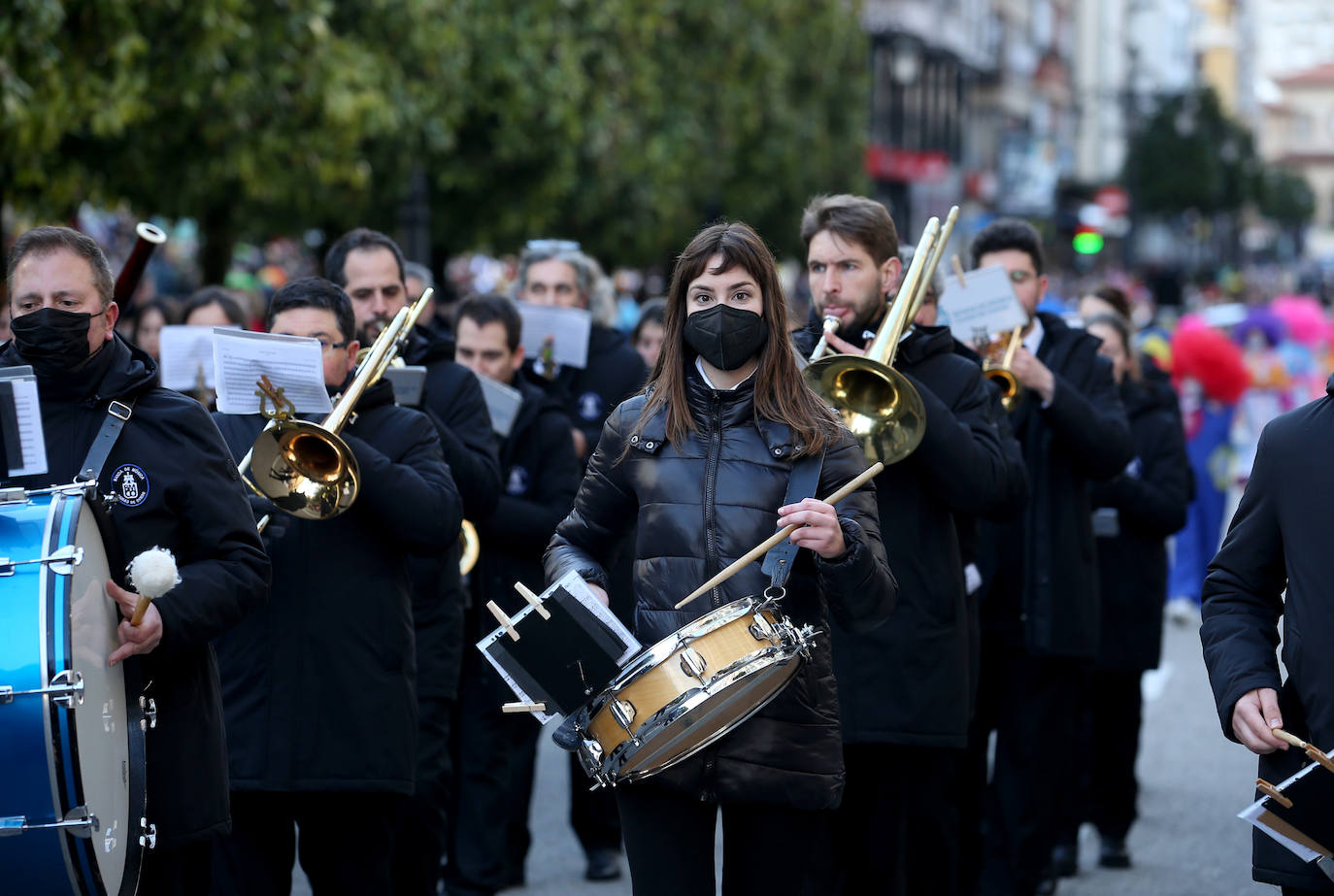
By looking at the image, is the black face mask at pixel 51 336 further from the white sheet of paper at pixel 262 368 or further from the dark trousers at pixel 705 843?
the dark trousers at pixel 705 843

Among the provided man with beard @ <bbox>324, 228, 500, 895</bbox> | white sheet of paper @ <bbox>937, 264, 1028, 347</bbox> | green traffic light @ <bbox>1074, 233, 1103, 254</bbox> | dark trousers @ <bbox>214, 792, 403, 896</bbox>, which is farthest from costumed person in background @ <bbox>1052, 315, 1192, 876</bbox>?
green traffic light @ <bbox>1074, 233, 1103, 254</bbox>

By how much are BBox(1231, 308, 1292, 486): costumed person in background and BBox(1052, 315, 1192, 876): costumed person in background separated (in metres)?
5.23

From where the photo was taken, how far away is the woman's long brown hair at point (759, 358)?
4.21 metres

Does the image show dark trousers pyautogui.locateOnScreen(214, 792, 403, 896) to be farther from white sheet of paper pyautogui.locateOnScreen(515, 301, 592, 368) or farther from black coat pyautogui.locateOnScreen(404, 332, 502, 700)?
white sheet of paper pyautogui.locateOnScreen(515, 301, 592, 368)

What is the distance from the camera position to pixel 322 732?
4.95m

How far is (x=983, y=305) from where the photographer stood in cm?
639

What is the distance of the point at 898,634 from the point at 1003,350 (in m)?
Result: 1.59

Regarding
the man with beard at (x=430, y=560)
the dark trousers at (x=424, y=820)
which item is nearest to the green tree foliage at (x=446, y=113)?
the man with beard at (x=430, y=560)

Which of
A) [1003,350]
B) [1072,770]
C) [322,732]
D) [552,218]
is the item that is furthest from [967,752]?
[552,218]

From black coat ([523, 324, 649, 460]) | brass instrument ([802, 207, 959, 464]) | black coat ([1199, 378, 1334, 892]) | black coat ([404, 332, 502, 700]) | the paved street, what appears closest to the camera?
black coat ([1199, 378, 1334, 892])

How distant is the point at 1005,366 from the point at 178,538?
3065 mm

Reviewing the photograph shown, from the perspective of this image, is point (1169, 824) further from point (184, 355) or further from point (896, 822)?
point (184, 355)

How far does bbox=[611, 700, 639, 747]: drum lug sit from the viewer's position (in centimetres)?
388

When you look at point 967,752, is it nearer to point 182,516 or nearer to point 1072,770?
point 1072,770
